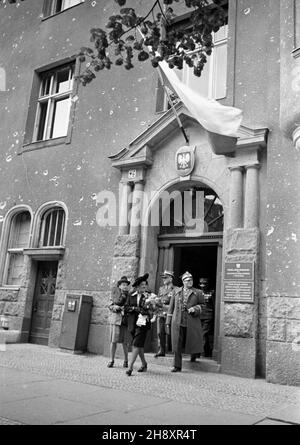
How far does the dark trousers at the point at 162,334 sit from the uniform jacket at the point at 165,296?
13 centimetres

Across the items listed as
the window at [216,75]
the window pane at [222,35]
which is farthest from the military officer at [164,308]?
the window pane at [222,35]

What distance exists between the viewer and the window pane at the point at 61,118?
13023 mm

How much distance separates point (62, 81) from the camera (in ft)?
44.9

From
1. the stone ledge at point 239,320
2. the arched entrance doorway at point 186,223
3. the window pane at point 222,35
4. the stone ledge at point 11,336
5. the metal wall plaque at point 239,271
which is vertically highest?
the window pane at point 222,35

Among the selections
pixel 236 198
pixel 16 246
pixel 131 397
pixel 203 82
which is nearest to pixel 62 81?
pixel 203 82

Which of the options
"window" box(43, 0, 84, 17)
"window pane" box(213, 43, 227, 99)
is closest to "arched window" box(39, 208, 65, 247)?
"window pane" box(213, 43, 227, 99)

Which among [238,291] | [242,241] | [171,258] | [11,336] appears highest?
[242,241]

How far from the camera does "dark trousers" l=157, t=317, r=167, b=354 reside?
9.09 meters

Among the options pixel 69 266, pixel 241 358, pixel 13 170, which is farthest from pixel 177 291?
pixel 13 170

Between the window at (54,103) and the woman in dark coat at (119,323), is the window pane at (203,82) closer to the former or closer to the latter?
the window at (54,103)

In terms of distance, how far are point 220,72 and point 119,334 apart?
6.30 m

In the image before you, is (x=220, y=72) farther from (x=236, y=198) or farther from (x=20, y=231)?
(x=20, y=231)

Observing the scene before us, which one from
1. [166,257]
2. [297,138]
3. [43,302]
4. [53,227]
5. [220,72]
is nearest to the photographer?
[297,138]

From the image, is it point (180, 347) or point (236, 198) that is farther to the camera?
point (236, 198)
